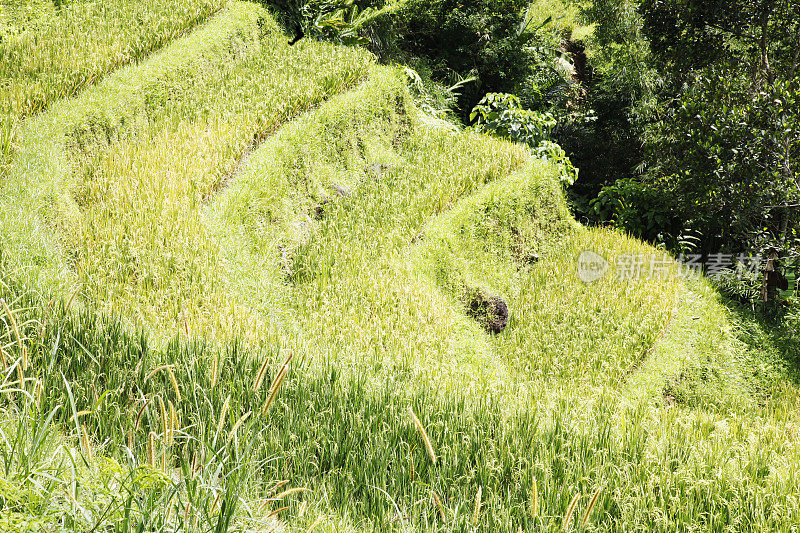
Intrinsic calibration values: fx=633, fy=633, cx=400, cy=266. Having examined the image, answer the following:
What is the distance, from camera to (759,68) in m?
8.76

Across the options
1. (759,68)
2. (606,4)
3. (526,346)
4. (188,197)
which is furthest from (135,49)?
(606,4)

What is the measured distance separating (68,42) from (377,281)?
4.25 meters

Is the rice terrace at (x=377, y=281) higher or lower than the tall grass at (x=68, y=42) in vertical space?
lower

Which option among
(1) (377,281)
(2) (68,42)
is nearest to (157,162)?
(1) (377,281)

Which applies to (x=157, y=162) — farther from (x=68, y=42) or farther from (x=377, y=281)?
(x=68, y=42)

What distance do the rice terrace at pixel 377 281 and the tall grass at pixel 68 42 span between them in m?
0.04

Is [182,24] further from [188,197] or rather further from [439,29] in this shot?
[439,29]

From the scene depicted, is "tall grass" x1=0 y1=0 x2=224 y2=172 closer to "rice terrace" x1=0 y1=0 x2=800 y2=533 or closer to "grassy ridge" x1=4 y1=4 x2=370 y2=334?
"rice terrace" x1=0 y1=0 x2=800 y2=533

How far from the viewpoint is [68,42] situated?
21.6 ft

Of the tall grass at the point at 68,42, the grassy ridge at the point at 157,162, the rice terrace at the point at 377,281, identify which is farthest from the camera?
the tall grass at the point at 68,42

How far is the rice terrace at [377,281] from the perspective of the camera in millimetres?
2406

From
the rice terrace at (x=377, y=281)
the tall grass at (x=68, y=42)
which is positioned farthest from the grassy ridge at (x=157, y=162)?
the tall grass at (x=68, y=42)

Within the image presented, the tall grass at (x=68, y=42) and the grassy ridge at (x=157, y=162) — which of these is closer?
the grassy ridge at (x=157, y=162)

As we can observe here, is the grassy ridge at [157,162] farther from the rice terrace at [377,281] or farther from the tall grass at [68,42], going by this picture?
the tall grass at [68,42]
